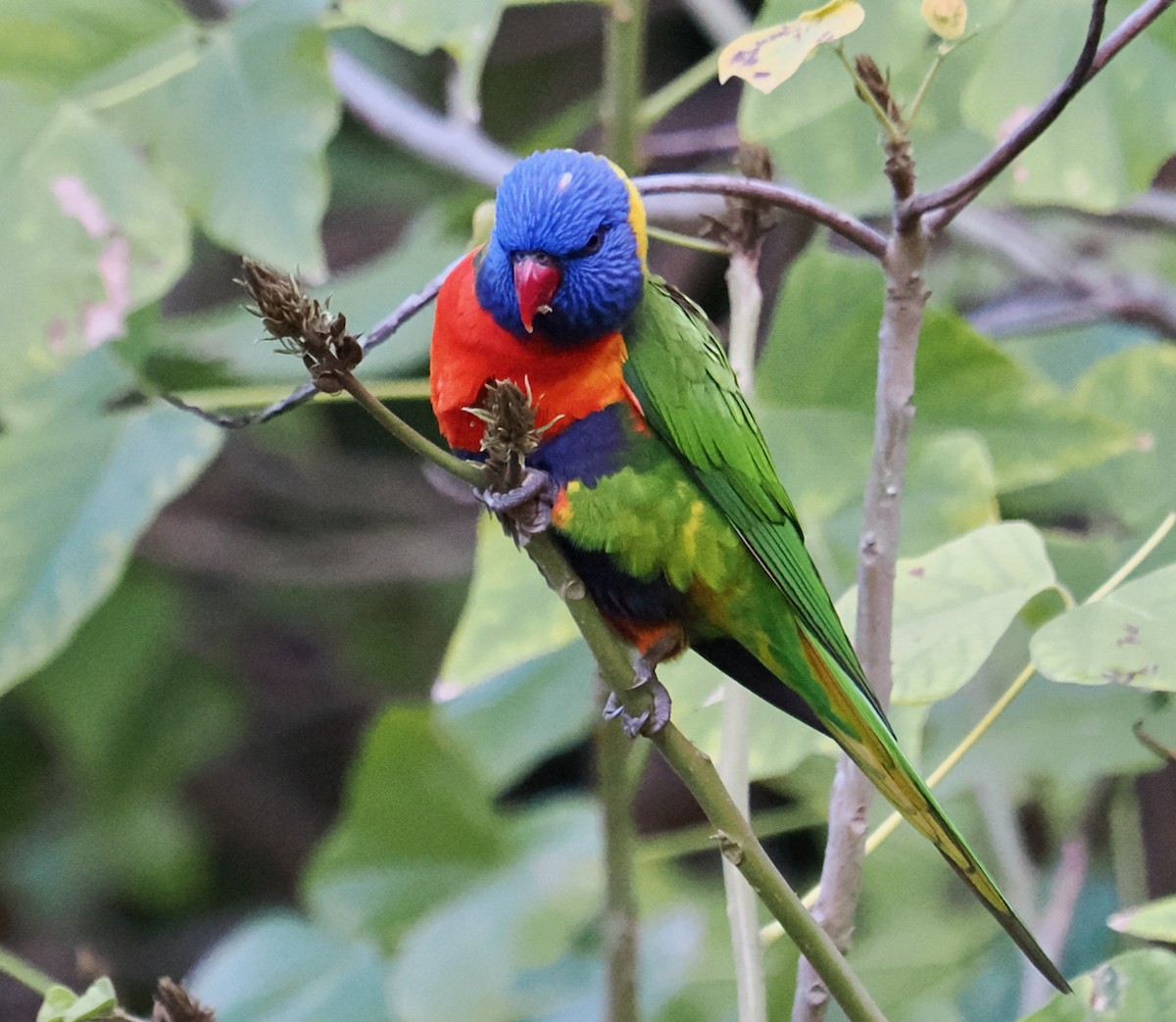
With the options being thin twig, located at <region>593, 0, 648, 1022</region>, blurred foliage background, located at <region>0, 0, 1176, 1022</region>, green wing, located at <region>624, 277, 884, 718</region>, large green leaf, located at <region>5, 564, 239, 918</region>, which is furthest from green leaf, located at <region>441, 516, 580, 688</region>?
large green leaf, located at <region>5, 564, 239, 918</region>

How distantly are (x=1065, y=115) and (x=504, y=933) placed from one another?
107 cm

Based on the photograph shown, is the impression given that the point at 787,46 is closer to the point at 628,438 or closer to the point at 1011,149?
the point at 1011,149

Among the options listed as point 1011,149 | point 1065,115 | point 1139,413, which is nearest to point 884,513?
point 1011,149

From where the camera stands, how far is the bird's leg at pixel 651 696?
0.80 meters

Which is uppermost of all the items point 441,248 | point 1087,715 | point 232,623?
point 232,623

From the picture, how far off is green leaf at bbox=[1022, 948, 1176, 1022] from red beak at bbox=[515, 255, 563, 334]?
58 centimetres

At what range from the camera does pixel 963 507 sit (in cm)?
121

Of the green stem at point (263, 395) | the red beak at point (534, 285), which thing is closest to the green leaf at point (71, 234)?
the green stem at point (263, 395)

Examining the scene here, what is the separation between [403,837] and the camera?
1.84 meters

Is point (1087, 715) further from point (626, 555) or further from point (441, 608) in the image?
point (441, 608)

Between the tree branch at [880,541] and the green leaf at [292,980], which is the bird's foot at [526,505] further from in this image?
the green leaf at [292,980]

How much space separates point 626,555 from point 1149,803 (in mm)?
1126

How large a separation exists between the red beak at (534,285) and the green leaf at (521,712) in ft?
2.83

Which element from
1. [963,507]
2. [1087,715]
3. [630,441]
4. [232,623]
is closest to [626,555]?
[630,441]
